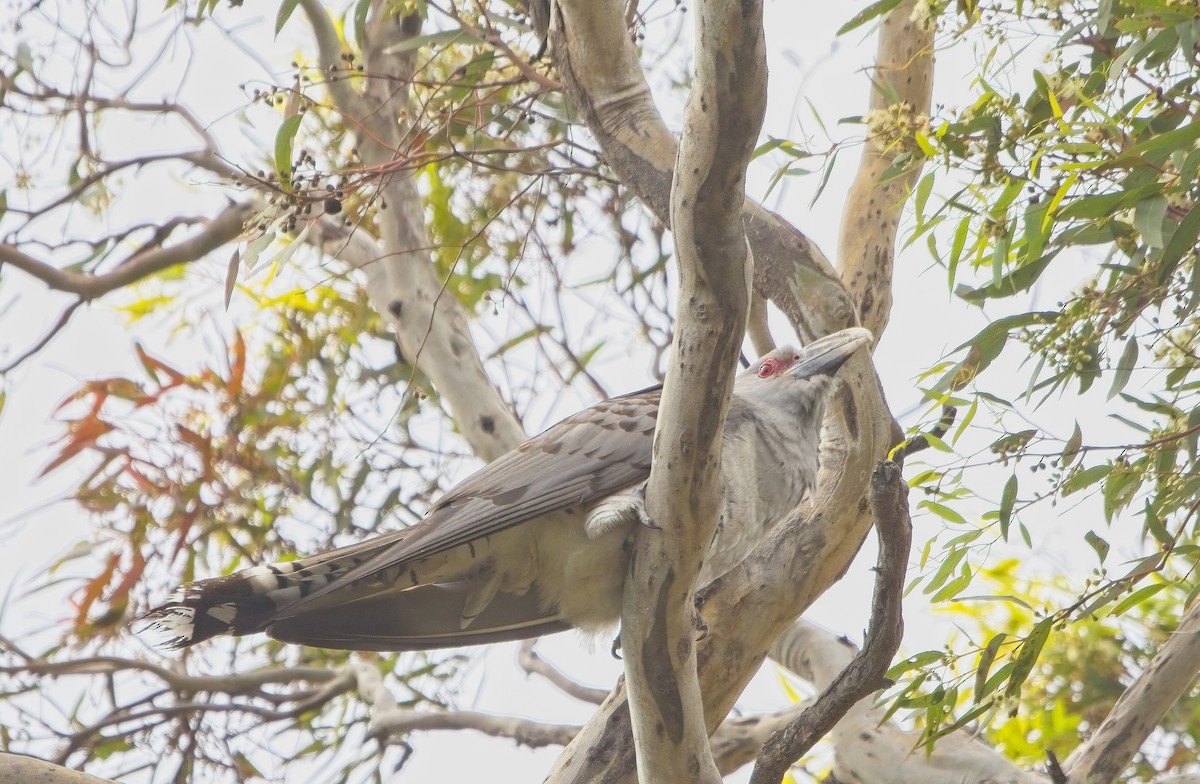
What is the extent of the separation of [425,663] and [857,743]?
2812 millimetres

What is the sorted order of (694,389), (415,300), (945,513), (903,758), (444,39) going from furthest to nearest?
1. (415,300)
2. (444,39)
3. (903,758)
4. (945,513)
5. (694,389)

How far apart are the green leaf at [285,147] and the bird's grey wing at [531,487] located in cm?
101

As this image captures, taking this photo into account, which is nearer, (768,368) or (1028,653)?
(1028,653)

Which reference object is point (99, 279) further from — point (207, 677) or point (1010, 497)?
point (1010, 497)

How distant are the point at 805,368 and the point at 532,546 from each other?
3.28 feet

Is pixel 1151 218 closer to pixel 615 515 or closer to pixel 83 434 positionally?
pixel 615 515

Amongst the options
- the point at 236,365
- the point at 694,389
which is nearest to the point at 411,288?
the point at 236,365

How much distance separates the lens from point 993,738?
4844mm

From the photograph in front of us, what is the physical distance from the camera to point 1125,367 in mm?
2873

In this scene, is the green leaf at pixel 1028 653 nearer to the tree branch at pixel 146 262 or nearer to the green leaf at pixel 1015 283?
the green leaf at pixel 1015 283

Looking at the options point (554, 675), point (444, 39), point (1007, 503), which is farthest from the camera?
point (554, 675)

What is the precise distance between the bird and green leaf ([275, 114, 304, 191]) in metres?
1.02

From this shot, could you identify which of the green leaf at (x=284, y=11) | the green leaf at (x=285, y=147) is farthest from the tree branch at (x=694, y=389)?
the green leaf at (x=284, y=11)


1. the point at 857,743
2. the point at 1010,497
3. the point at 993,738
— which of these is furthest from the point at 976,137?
the point at 993,738
